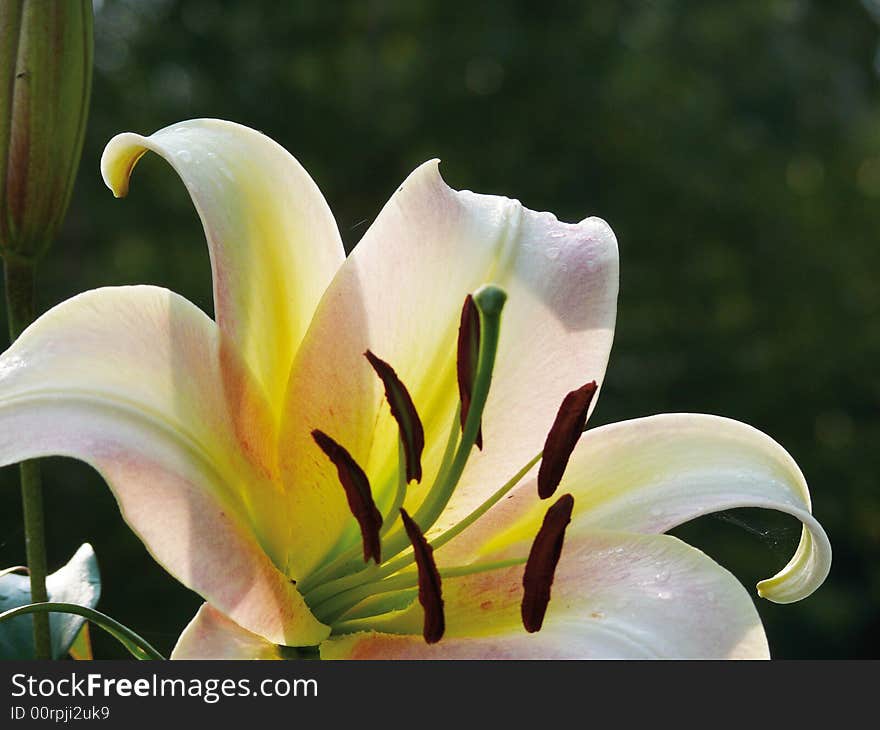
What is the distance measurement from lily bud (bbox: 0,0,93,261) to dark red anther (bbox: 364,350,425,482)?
15 cm

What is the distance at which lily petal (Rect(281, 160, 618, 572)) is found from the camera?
0.51 meters

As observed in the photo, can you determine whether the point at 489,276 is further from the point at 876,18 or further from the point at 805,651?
the point at 876,18

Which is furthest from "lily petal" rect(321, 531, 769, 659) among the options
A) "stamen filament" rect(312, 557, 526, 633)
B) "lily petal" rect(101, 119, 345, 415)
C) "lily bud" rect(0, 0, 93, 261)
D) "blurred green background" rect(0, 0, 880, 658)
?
"blurred green background" rect(0, 0, 880, 658)

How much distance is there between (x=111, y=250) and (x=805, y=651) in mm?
2914

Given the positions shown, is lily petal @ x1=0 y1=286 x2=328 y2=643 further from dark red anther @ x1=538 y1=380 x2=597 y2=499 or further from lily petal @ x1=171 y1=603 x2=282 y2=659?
dark red anther @ x1=538 y1=380 x2=597 y2=499

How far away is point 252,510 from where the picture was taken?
1.57 feet

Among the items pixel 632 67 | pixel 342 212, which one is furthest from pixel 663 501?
pixel 632 67

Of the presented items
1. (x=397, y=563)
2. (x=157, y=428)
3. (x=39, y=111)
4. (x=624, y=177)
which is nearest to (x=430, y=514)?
(x=397, y=563)

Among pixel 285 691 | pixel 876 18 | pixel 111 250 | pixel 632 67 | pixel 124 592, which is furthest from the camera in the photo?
pixel 876 18

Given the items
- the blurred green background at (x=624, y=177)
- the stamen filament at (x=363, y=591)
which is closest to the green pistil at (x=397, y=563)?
the stamen filament at (x=363, y=591)

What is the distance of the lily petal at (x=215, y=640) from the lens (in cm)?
41

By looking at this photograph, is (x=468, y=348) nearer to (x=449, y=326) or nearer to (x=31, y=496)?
(x=449, y=326)

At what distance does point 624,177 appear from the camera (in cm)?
484

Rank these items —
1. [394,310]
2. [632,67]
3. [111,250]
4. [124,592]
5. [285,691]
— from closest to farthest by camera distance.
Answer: [285,691] < [394,310] < [124,592] < [111,250] < [632,67]
